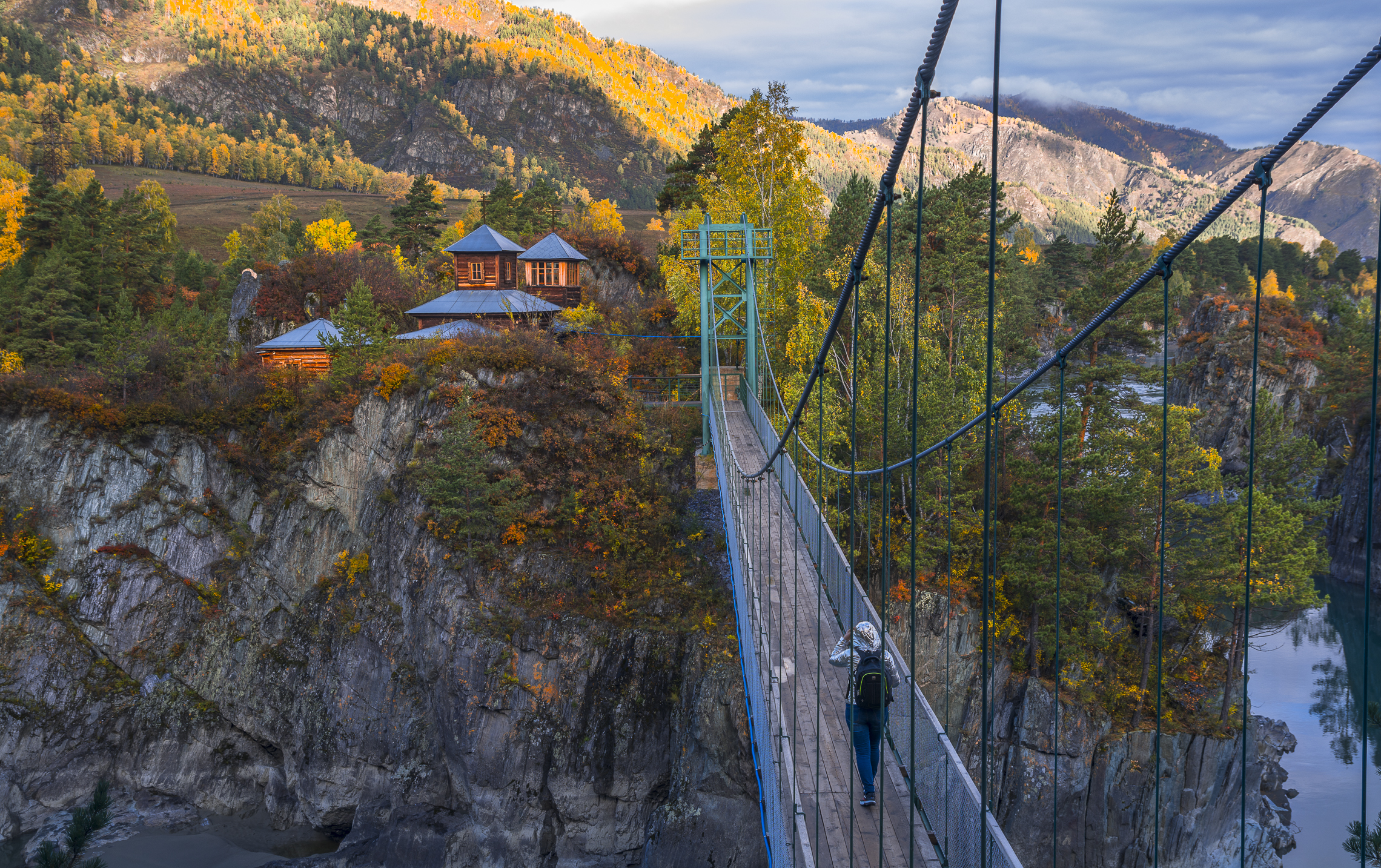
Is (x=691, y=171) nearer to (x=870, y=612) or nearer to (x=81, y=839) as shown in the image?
(x=81, y=839)

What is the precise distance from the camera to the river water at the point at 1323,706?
17656mm

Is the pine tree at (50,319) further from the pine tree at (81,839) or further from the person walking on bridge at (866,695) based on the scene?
the person walking on bridge at (866,695)

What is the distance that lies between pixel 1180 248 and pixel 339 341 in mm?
18209

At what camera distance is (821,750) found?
632 centimetres

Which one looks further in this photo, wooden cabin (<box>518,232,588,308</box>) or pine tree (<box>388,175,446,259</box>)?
pine tree (<box>388,175,446,259</box>)

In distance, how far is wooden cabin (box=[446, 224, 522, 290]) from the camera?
24.9 m

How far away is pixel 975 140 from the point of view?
36.4 meters

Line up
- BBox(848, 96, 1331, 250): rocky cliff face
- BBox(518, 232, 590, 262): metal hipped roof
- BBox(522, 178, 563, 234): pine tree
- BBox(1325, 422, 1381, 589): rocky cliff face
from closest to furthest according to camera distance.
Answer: BBox(848, 96, 1331, 250): rocky cliff face, BBox(518, 232, 590, 262): metal hipped roof, BBox(1325, 422, 1381, 589): rocky cliff face, BBox(522, 178, 563, 234): pine tree

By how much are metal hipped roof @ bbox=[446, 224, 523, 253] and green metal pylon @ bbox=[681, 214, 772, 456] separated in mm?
9635

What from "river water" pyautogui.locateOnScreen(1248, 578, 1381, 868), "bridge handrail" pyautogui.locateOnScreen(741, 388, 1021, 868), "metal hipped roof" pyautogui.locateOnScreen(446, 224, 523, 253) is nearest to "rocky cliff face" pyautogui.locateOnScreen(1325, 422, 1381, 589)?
"river water" pyautogui.locateOnScreen(1248, 578, 1381, 868)

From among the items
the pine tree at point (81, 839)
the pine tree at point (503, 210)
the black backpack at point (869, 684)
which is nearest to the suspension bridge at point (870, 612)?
the black backpack at point (869, 684)

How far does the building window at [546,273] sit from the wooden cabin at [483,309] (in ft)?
9.66

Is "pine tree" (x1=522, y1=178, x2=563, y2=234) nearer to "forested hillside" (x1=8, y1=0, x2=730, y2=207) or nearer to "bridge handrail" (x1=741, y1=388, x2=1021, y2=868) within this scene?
"bridge handrail" (x1=741, y1=388, x2=1021, y2=868)

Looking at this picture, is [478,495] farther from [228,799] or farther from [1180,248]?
[1180,248]
